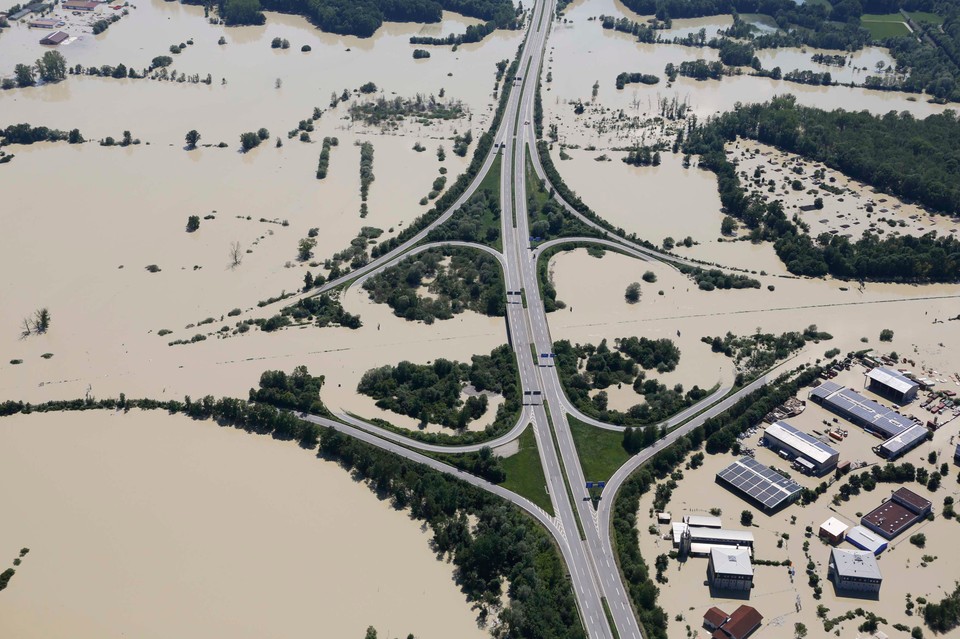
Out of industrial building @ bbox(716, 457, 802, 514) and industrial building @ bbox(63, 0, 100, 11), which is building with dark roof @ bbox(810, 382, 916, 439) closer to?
industrial building @ bbox(716, 457, 802, 514)

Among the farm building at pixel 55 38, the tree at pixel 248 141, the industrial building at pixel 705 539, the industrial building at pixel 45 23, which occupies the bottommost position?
the industrial building at pixel 705 539

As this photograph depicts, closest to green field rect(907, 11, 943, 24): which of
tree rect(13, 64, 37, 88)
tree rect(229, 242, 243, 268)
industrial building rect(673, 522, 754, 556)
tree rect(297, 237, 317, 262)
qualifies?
tree rect(297, 237, 317, 262)

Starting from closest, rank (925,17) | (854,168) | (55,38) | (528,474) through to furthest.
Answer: (528,474), (854,168), (55,38), (925,17)

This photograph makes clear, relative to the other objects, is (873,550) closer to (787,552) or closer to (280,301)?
(787,552)

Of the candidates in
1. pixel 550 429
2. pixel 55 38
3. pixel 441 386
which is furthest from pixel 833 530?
pixel 55 38

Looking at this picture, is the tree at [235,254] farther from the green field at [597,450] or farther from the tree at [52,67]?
the tree at [52,67]

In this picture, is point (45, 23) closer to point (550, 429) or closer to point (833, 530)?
point (550, 429)

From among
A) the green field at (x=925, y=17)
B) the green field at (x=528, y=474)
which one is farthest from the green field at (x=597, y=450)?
the green field at (x=925, y=17)
